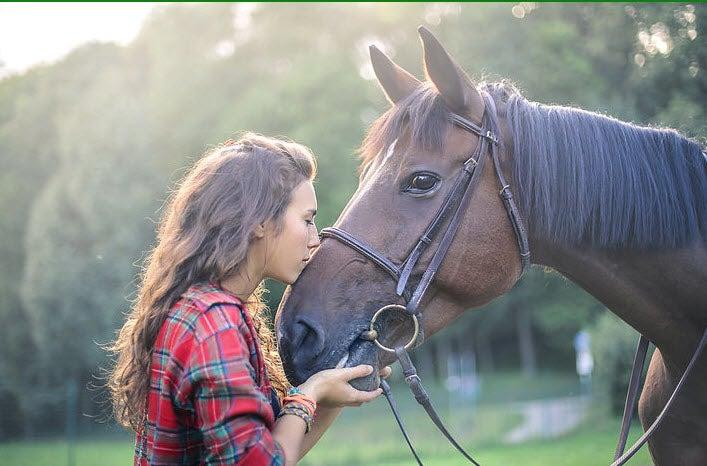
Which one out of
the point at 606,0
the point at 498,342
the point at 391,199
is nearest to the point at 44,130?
the point at 606,0

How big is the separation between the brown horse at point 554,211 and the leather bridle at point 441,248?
3 cm

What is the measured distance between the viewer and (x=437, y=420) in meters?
2.92

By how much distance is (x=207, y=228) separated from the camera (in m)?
2.34

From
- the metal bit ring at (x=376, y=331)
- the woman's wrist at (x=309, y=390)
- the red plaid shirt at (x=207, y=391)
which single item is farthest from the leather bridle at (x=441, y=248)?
the red plaid shirt at (x=207, y=391)

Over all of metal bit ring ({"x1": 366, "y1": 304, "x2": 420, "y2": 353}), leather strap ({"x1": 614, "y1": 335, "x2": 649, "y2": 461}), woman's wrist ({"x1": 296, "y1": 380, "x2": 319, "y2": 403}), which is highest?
metal bit ring ({"x1": 366, "y1": 304, "x2": 420, "y2": 353})

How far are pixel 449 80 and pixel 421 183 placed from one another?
42 centimetres

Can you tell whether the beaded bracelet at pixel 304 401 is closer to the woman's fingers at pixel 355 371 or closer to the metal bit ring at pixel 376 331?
the woman's fingers at pixel 355 371

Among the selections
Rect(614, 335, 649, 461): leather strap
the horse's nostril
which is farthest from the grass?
the horse's nostril

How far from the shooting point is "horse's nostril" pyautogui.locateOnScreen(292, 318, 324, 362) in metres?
2.57

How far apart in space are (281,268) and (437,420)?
0.95 m

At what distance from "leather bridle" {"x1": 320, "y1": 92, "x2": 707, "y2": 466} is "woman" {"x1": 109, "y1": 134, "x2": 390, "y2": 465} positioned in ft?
0.71

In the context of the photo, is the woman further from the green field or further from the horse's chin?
the green field

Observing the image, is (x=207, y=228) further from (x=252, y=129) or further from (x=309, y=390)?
(x=252, y=129)

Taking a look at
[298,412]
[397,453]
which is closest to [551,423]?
[397,453]
